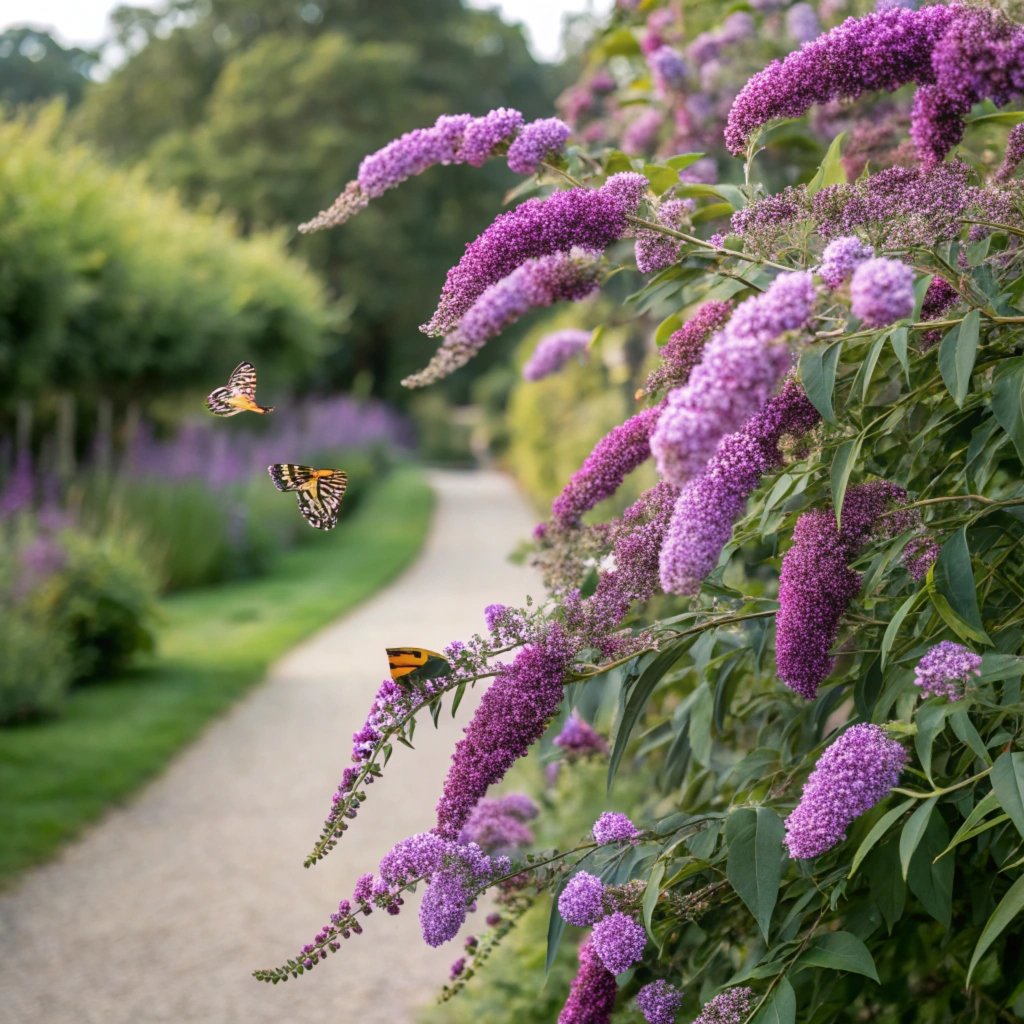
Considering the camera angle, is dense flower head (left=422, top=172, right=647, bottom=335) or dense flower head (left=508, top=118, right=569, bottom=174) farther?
dense flower head (left=508, top=118, right=569, bottom=174)

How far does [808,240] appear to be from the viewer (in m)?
1.41

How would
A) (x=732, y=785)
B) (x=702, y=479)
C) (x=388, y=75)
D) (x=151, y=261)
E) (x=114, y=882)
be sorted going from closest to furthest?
1. (x=702, y=479)
2. (x=732, y=785)
3. (x=114, y=882)
4. (x=151, y=261)
5. (x=388, y=75)

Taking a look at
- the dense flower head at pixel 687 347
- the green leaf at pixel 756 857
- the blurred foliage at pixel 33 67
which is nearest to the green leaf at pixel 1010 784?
the green leaf at pixel 756 857

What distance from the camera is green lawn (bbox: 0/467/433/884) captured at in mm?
5582

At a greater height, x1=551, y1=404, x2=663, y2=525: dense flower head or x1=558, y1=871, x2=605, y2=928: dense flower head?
x1=551, y1=404, x2=663, y2=525: dense flower head

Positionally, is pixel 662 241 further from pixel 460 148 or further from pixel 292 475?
pixel 292 475

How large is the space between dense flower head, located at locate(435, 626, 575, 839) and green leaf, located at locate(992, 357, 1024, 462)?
0.56 m

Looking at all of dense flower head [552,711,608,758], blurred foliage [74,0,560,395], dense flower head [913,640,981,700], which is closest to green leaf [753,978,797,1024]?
dense flower head [913,640,981,700]

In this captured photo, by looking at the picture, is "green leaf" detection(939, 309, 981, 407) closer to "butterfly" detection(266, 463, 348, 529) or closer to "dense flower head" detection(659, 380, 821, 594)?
"dense flower head" detection(659, 380, 821, 594)

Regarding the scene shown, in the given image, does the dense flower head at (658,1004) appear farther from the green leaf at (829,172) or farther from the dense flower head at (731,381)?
the green leaf at (829,172)

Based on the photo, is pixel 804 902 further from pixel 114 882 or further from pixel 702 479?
pixel 114 882

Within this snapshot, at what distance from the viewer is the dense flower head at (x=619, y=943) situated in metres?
1.42

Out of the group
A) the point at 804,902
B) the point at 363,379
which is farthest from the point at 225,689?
the point at 363,379

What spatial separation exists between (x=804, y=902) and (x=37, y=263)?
29.0 ft
